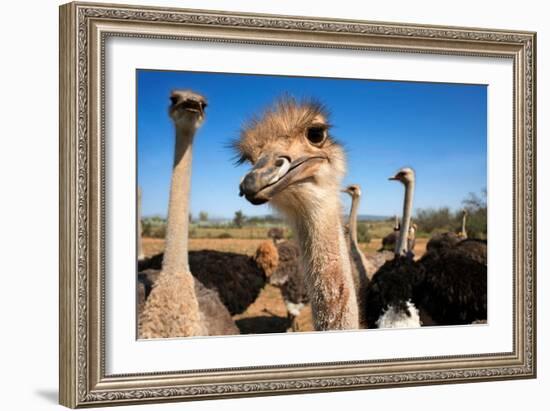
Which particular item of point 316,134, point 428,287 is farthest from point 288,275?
point 428,287

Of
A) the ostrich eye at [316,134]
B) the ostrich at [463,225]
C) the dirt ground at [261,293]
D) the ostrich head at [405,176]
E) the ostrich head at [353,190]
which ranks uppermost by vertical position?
the ostrich eye at [316,134]

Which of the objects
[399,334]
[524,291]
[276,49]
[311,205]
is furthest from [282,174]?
[524,291]

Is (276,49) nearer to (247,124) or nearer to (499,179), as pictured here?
(247,124)

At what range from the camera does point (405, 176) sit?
25.2 ft

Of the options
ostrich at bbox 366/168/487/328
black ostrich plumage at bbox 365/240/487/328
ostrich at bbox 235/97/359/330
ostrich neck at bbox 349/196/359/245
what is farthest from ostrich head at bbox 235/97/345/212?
black ostrich plumage at bbox 365/240/487/328

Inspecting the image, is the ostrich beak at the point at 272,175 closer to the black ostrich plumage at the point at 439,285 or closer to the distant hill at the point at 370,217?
the distant hill at the point at 370,217

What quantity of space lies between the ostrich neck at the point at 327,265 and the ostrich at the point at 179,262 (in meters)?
0.80

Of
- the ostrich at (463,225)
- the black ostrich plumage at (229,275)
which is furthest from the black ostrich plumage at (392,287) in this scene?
the black ostrich plumage at (229,275)

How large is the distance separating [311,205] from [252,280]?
625mm

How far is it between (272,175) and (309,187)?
31 cm

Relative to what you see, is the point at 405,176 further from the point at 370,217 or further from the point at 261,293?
the point at 261,293

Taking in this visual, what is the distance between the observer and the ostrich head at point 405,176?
301 inches

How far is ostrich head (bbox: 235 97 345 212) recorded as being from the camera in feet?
23.8

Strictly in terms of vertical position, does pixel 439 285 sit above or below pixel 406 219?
below
